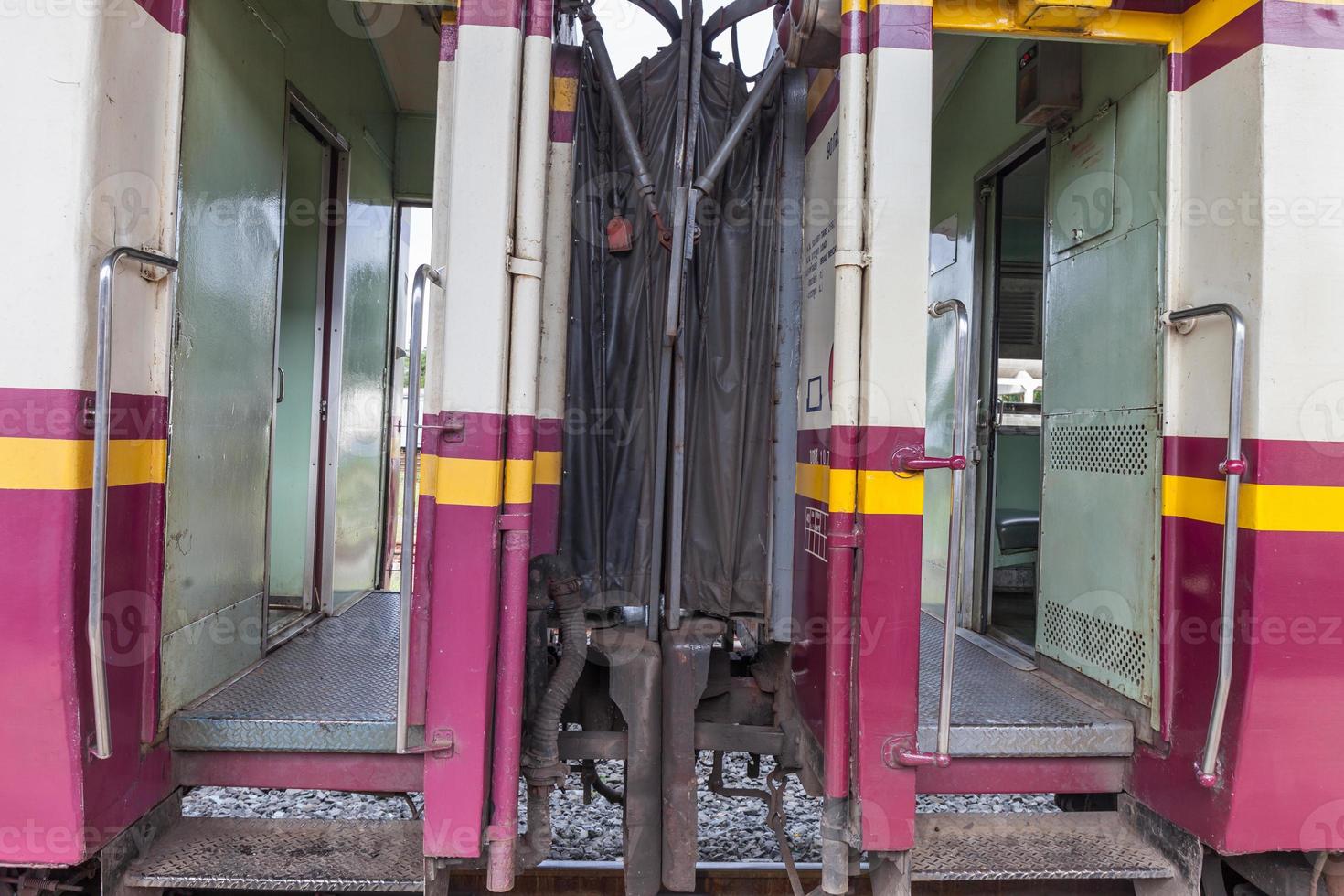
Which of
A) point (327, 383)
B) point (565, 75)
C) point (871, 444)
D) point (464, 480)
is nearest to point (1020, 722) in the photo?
point (871, 444)

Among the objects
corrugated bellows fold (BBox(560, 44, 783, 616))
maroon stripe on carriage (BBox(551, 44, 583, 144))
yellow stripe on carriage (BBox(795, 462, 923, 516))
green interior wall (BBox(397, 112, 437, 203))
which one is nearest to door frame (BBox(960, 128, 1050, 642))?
corrugated bellows fold (BBox(560, 44, 783, 616))

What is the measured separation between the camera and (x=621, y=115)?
8.56 feet

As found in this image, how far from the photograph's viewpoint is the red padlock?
8.91 feet

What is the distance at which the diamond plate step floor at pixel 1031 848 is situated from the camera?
2.21m

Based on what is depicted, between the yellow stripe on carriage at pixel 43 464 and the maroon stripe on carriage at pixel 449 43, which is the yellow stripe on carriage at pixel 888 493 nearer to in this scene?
the maroon stripe on carriage at pixel 449 43

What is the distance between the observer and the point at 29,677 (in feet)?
6.23

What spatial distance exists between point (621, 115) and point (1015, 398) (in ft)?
13.4

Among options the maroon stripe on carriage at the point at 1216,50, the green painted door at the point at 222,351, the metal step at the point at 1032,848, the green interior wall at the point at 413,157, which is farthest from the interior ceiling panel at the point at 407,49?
the metal step at the point at 1032,848

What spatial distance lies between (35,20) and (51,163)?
348mm

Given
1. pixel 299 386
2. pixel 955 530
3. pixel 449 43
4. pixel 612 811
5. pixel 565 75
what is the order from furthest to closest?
pixel 299 386
pixel 612 811
pixel 565 75
pixel 449 43
pixel 955 530

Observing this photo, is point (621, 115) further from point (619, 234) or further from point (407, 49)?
point (407, 49)

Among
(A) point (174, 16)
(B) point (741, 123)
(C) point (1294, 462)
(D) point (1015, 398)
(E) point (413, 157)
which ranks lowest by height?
(C) point (1294, 462)

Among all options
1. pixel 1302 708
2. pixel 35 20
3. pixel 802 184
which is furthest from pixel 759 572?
pixel 35 20

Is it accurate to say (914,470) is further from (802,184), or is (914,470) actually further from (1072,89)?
(1072,89)
